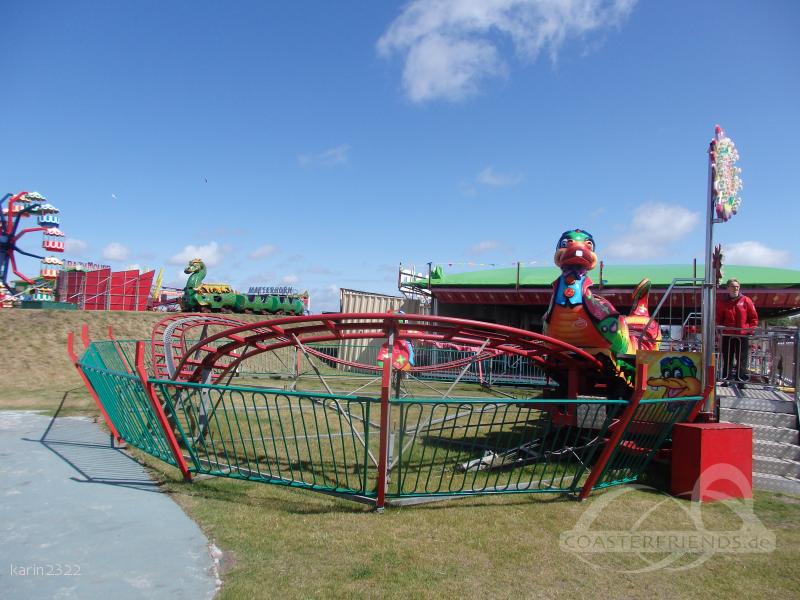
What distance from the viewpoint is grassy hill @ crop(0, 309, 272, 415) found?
37.6 ft

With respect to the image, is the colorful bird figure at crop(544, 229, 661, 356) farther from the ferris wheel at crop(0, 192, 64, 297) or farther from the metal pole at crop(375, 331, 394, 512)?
the ferris wheel at crop(0, 192, 64, 297)

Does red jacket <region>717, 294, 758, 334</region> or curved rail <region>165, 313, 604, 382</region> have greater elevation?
red jacket <region>717, 294, 758, 334</region>

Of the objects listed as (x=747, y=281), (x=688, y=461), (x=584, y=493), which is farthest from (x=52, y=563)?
(x=747, y=281)

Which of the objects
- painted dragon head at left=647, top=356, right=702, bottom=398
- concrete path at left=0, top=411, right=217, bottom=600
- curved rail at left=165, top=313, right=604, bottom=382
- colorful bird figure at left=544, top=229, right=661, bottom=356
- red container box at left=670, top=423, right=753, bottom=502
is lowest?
concrete path at left=0, top=411, right=217, bottom=600

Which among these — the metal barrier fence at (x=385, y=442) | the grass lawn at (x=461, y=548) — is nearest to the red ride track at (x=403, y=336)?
the metal barrier fence at (x=385, y=442)

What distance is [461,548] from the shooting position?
14.2 feet

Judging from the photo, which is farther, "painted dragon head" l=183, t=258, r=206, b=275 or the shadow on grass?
"painted dragon head" l=183, t=258, r=206, b=275

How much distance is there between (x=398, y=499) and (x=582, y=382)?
3.63 meters

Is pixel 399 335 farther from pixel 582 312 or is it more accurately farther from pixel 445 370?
pixel 445 370

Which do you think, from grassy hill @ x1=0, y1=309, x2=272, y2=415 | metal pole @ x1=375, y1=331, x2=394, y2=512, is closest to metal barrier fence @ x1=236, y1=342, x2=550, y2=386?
grassy hill @ x1=0, y1=309, x2=272, y2=415

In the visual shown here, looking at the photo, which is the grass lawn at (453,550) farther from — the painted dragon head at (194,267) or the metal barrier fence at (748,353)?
the painted dragon head at (194,267)

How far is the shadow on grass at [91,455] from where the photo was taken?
19.4 ft

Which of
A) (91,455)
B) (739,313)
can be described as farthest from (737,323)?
(91,455)

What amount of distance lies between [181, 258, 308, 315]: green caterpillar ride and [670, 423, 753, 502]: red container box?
21.0 meters
